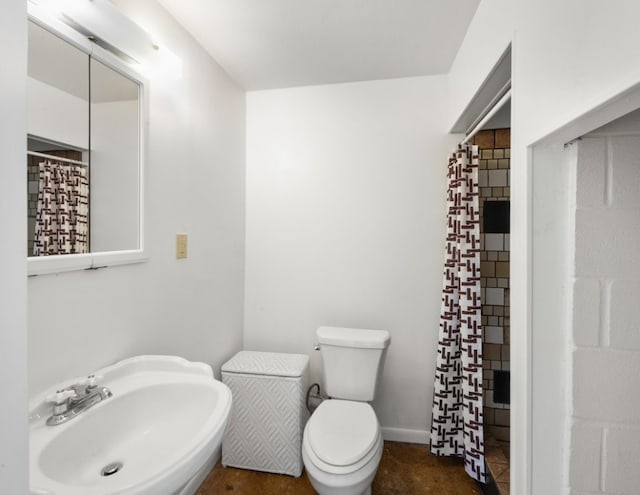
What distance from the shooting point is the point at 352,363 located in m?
1.95

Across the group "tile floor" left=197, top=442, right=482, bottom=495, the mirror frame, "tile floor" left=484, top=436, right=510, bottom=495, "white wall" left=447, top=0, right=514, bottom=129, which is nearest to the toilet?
"tile floor" left=197, top=442, right=482, bottom=495

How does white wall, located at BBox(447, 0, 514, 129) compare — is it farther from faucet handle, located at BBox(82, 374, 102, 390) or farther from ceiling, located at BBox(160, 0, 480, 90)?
faucet handle, located at BBox(82, 374, 102, 390)

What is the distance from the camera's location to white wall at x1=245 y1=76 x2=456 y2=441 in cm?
220

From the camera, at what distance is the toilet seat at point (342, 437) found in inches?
56.6

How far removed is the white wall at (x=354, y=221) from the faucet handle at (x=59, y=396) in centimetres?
141

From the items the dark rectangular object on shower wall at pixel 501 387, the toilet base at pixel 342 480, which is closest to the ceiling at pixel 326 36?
the dark rectangular object on shower wall at pixel 501 387

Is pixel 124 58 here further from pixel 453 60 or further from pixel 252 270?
pixel 453 60

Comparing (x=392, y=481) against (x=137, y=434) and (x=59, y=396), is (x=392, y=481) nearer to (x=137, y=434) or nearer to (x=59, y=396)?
(x=137, y=434)

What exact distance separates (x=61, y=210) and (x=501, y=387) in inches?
94.8

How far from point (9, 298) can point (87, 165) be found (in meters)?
0.99

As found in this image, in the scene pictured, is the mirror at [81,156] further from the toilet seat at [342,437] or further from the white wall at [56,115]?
the toilet seat at [342,437]

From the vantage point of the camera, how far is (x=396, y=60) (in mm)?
1998

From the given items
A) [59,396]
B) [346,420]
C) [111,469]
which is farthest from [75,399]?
[346,420]

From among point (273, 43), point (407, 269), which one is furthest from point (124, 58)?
point (407, 269)
